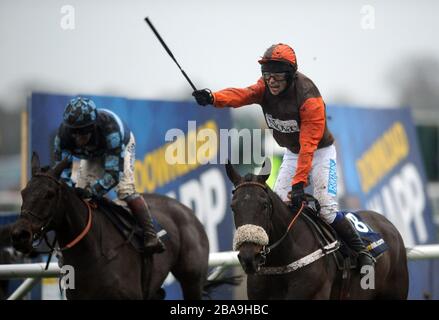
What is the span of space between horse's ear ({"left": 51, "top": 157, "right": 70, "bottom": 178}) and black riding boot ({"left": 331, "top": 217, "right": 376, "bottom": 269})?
7.04ft

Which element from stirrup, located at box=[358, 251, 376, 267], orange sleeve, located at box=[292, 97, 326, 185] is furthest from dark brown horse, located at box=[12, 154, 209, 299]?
stirrup, located at box=[358, 251, 376, 267]

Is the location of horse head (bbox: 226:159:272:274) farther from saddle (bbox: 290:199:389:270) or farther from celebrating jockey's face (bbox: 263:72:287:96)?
celebrating jockey's face (bbox: 263:72:287:96)

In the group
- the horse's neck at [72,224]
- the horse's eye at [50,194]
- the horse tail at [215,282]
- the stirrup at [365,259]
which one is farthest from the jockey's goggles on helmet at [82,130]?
the stirrup at [365,259]

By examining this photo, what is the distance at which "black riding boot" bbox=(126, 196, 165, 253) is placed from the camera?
26.1ft

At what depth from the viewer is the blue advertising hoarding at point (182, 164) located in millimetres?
10625

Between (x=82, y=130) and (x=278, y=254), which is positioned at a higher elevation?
(x=82, y=130)

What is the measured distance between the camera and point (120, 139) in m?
7.92

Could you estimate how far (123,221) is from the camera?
26.2 ft

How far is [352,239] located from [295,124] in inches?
40.6

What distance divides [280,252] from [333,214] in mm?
742

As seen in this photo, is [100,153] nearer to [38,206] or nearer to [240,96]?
[38,206]

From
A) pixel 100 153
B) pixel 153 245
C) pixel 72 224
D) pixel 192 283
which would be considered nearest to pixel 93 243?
pixel 72 224

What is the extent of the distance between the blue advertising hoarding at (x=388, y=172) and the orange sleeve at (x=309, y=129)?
5614 millimetres

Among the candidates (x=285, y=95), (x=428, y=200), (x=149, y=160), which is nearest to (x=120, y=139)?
(x=285, y=95)
